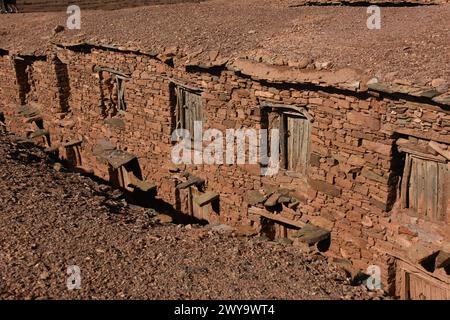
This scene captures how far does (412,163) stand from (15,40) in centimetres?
1365

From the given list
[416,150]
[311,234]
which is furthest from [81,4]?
[416,150]

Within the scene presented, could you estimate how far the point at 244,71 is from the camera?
10.6 metres

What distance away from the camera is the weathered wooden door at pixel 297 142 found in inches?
418

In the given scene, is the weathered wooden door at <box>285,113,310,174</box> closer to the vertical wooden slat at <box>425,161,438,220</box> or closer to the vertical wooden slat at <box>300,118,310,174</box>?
the vertical wooden slat at <box>300,118,310,174</box>

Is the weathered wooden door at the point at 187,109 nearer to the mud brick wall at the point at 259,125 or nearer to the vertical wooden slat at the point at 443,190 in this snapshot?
the mud brick wall at the point at 259,125

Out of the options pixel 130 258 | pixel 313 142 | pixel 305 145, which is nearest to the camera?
pixel 130 258

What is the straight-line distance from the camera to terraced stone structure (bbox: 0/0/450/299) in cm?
912

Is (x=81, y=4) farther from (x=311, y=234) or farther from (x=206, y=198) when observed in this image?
(x=311, y=234)

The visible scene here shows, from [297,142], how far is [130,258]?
4.12m

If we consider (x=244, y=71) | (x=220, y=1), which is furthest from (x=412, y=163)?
(x=220, y=1)

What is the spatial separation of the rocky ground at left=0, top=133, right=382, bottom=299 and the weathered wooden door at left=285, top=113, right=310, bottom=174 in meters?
1.79

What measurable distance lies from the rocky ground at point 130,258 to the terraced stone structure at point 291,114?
4.14 feet

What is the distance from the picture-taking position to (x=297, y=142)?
35.5 ft
